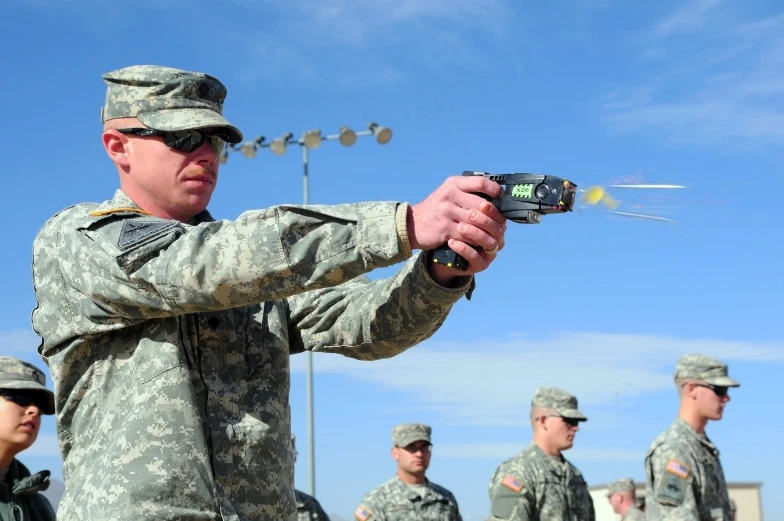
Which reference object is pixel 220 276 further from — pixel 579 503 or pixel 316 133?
pixel 316 133

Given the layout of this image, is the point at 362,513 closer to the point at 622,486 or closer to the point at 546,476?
the point at 546,476

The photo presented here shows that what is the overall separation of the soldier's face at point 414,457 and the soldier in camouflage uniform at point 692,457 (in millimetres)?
3203

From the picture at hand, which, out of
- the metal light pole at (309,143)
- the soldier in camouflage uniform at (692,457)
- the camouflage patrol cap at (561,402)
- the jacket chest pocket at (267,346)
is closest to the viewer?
the jacket chest pocket at (267,346)

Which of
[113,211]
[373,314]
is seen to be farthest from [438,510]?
[113,211]

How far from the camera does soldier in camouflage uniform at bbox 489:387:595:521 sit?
10656 mm

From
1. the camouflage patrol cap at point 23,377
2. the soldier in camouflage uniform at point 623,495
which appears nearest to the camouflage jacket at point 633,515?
the soldier in camouflage uniform at point 623,495

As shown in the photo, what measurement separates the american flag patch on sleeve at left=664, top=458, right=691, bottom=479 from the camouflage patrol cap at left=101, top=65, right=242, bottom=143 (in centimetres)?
718

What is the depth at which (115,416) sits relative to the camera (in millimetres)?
3119

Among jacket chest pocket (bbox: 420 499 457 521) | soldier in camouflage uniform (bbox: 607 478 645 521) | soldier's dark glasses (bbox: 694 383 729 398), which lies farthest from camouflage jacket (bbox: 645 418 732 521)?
soldier in camouflage uniform (bbox: 607 478 645 521)

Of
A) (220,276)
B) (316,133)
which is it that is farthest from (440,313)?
(316,133)

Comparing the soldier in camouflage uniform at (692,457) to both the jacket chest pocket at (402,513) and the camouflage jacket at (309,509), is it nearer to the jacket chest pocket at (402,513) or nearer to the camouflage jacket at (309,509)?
the jacket chest pocket at (402,513)

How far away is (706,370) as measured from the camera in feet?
33.3

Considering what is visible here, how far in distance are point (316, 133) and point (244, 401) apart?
1529 centimetres

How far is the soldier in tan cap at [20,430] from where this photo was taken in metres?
6.05
